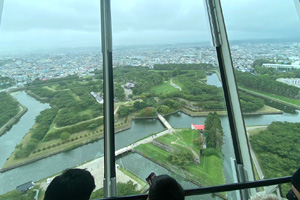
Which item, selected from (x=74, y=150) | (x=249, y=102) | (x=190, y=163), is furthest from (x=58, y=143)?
(x=249, y=102)

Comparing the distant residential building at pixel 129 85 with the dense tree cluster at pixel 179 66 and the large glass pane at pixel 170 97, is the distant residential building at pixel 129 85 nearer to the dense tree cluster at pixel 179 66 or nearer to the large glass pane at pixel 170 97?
the large glass pane at pixel 170 97

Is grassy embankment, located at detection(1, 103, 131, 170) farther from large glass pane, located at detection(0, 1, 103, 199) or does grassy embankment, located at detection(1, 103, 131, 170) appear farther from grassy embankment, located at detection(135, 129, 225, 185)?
grassy embankment, located at detection(135, 129, 225, 185)

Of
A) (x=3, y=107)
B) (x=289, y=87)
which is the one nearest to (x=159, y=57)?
(x=289, y=87)

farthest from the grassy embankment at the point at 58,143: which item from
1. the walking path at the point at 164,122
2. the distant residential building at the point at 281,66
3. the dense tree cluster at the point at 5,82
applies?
the distant residential building at the point at 281,66

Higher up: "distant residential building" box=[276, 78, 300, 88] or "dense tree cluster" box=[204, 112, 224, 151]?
"distant residential building" box=[276, 78, 300, 88]

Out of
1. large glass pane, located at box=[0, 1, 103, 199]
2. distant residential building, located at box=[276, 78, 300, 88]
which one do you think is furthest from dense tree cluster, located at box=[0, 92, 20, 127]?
distant residential building, located at box=[276, 78, 300, 88]

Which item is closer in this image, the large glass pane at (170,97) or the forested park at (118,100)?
the forested park at (118,100)
